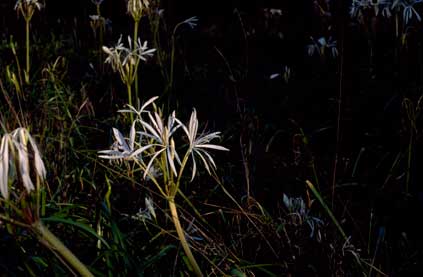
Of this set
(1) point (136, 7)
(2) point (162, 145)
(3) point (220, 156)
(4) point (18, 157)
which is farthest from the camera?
(3) point (220, 156)

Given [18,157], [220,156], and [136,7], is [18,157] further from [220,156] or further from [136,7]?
[220,156]

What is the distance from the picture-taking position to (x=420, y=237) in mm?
1928

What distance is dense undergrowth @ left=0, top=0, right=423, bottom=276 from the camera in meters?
1.33

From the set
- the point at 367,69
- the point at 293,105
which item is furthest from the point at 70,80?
the point at 367,69

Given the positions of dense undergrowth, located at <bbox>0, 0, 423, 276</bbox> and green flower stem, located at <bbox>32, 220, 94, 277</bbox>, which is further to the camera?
dense undergrowth, located at <bbox>0, 0, 423, 276</bbox>

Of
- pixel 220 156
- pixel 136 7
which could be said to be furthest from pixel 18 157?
pixel 220 156

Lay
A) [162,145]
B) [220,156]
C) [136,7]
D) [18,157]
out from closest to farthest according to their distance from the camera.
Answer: [18,157], [162,145], [136,7], [220,156]

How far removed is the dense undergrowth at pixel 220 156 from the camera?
1329mm

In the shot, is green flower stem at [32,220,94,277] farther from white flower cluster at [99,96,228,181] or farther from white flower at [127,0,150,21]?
white flower at [127,0,150,21]

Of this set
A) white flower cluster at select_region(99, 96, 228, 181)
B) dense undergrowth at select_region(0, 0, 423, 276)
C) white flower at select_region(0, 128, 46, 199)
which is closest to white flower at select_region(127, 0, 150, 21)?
dense undergrowth at select_region(0, 0, 423, 276)

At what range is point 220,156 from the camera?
2473mm

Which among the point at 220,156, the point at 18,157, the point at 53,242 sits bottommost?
the point at 220,156

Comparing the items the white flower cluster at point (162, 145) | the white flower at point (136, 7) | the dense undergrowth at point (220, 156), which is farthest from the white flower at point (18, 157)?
the white flower at point (136, 7)

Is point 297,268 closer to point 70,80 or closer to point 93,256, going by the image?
point 93,256
